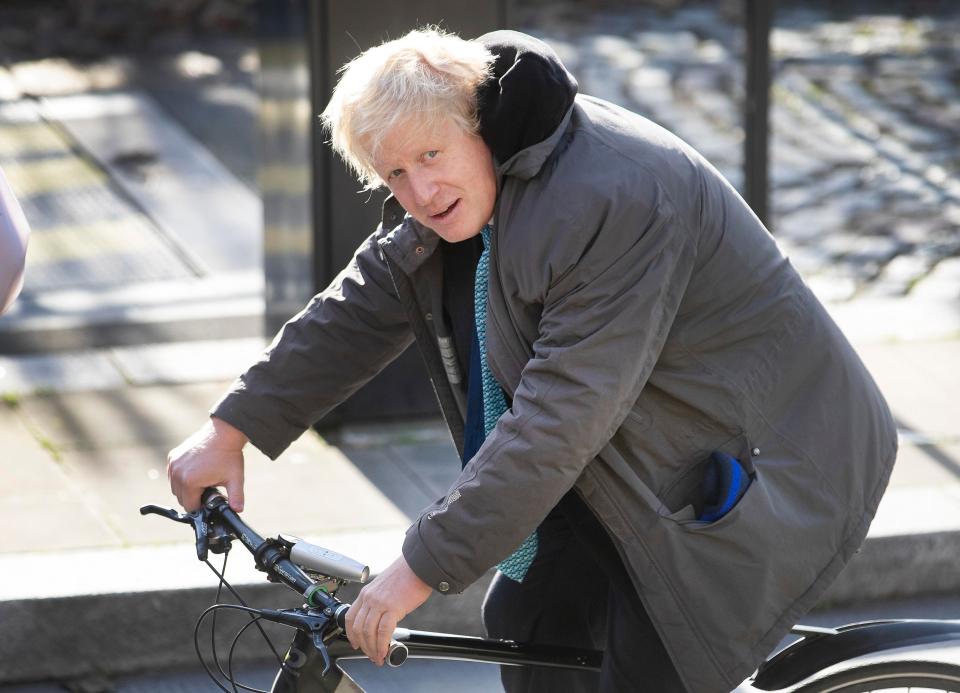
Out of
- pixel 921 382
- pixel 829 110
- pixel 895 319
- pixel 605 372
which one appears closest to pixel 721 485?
pixel 605 372

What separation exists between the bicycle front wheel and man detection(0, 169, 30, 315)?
151cm

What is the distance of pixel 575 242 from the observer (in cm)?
238

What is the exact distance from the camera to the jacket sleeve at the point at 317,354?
9.43 feet

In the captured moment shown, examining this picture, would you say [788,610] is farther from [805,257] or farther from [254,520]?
[805,257]

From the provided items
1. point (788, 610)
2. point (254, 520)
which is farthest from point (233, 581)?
point (788, 610)

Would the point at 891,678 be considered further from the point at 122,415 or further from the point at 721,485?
the point at 122,415

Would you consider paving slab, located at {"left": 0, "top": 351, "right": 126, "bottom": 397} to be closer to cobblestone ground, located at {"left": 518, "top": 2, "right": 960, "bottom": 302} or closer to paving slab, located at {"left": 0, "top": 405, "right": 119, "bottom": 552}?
paving slab, located at {"left": 0, "top": 405, "right": 119, "bottom": 552}

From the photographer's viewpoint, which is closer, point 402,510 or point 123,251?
point 402,510

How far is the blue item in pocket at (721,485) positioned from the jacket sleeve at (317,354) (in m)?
0.67

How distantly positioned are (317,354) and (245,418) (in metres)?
0.18

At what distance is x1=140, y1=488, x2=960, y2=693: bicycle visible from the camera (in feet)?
8.04

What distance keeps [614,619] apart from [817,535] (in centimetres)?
39

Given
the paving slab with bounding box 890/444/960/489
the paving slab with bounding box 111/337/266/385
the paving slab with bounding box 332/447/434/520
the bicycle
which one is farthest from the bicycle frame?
the paving slab with bounding box 111/337/266/385

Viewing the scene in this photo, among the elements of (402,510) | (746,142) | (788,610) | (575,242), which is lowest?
(402,510)
